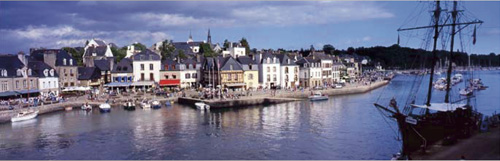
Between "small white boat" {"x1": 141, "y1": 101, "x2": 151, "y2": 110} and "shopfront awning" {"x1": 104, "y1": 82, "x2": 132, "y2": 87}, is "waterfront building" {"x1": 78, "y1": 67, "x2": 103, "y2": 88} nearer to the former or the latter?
"shopfront awning" {"x1": 104, "y1": 82, "x2": 132, "y2": 87}

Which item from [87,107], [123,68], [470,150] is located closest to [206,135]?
[470,150]

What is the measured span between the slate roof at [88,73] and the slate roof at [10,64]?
1147 cm

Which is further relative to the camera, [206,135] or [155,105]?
[155,105]

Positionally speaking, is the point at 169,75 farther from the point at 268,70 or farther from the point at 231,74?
the point at 268,70

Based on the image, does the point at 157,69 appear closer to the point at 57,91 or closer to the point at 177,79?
the point at 177,79

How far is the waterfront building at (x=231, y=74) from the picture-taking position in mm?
65000

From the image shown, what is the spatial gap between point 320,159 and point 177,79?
45743 mm

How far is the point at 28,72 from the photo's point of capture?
54125mm

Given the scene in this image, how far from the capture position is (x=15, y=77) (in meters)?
52.4

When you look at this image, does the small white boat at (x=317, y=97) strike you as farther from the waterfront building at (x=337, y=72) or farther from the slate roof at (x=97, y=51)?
the slate roof at (x=97, y=51)

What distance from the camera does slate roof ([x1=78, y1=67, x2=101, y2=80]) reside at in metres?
64.8

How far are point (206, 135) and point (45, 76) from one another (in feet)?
107

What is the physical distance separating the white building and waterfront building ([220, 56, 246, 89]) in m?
9.22

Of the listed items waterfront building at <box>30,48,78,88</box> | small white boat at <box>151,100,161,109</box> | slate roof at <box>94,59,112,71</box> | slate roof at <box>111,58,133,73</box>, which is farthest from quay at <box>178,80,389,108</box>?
waterfront building at <box>30,48,78,88</box>
